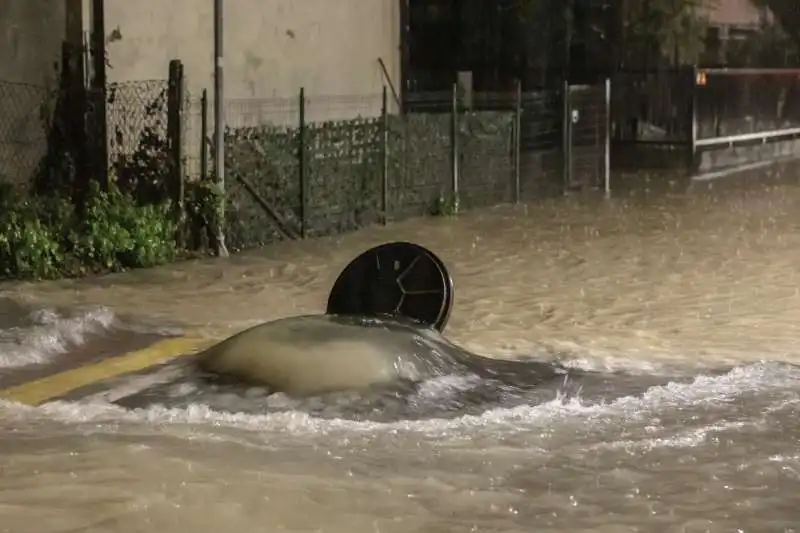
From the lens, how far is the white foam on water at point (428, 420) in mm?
7020

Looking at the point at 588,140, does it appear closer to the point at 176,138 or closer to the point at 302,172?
the point at 302,172

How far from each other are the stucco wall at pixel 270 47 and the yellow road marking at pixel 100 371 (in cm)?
573

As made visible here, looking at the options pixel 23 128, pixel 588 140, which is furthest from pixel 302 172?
pixel 588 140

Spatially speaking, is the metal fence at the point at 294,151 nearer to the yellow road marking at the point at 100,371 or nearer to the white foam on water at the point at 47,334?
the white foam on water at the point at 47,334

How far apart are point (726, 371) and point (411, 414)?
2.38m

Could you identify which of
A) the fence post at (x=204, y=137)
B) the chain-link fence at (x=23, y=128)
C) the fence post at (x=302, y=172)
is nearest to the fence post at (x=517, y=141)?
the fence post at (x=302, y=172)

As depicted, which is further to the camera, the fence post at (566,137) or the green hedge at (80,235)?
the fence post at (566,137)

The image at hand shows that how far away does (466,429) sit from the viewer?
707 centimetres

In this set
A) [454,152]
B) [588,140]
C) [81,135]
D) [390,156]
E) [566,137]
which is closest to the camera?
[81,135]

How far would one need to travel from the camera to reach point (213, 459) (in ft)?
20.9

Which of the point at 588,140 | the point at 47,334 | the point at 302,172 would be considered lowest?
the point at 47,334

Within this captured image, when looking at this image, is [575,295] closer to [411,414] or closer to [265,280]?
[265,280]

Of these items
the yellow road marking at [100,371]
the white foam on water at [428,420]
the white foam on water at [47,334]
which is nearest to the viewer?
the white foam on water at [428,420]

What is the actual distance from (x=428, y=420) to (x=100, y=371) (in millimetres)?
2371
